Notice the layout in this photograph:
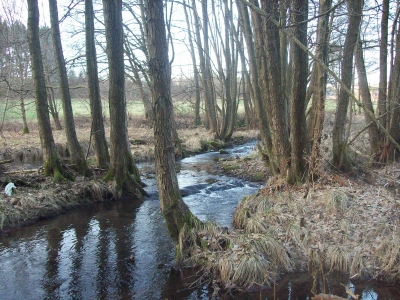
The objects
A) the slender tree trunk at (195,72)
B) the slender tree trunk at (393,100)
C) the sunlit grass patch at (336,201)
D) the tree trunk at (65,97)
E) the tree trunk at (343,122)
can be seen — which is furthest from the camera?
the slender tree trunk at (195,72)

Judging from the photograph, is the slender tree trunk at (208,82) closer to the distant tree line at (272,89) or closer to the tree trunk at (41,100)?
the distant tree line at (272,89)

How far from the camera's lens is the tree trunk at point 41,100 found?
1048 centimetres

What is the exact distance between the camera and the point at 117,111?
10.9 metres

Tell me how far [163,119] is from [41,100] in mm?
6747

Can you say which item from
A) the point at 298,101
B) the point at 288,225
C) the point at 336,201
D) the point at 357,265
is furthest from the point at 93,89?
the point at 357,265

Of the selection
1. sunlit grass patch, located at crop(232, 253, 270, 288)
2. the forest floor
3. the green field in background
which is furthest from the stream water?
the green field in background

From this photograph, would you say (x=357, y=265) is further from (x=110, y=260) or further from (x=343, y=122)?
(x=343, y=122)

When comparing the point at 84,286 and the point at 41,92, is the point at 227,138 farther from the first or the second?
the point at 84,286

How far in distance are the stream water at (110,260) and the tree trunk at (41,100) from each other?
5.92 feet

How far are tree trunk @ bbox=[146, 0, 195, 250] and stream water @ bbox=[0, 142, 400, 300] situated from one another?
36.1 inches

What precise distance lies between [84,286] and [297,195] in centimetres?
504

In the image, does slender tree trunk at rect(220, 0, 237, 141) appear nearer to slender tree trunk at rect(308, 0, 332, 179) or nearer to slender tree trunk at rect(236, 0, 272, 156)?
slender tree trunk at rect(236, 0, 272, 156)

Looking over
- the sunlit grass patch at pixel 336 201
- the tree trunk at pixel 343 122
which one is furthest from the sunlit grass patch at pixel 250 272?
the tree trunk at pixel 343 122

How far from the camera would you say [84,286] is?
556 cm
